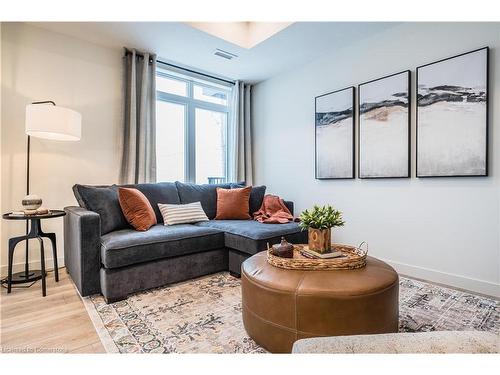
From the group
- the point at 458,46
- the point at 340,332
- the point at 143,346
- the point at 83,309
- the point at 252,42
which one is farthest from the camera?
the point at 252,42

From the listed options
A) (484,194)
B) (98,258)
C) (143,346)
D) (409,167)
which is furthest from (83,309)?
(484,194)

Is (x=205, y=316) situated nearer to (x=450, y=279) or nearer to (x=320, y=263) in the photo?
(x=320, y=263)

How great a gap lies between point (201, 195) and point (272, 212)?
0.88 meters

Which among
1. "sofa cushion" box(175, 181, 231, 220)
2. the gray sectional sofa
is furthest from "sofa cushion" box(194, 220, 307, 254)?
"sofa cushion" box(175, 181, 231, 220)

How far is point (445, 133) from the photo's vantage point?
2332 millimetres

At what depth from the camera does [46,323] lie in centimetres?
170

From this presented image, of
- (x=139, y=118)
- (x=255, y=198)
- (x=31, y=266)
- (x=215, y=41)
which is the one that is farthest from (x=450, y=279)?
(x=31, y=266)

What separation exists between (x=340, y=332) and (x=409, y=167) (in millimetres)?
1953

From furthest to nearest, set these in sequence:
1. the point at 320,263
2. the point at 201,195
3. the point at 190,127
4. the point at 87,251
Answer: the point at 190,127
the point at 201,195
the point at 87,251
the point at 320,263

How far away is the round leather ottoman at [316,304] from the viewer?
123 centimetres

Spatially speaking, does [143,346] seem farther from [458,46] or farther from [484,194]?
[458,46]

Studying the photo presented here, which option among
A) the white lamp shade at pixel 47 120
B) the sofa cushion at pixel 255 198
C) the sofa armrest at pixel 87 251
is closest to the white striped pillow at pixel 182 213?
the sofa cushion at pixel 255 198
